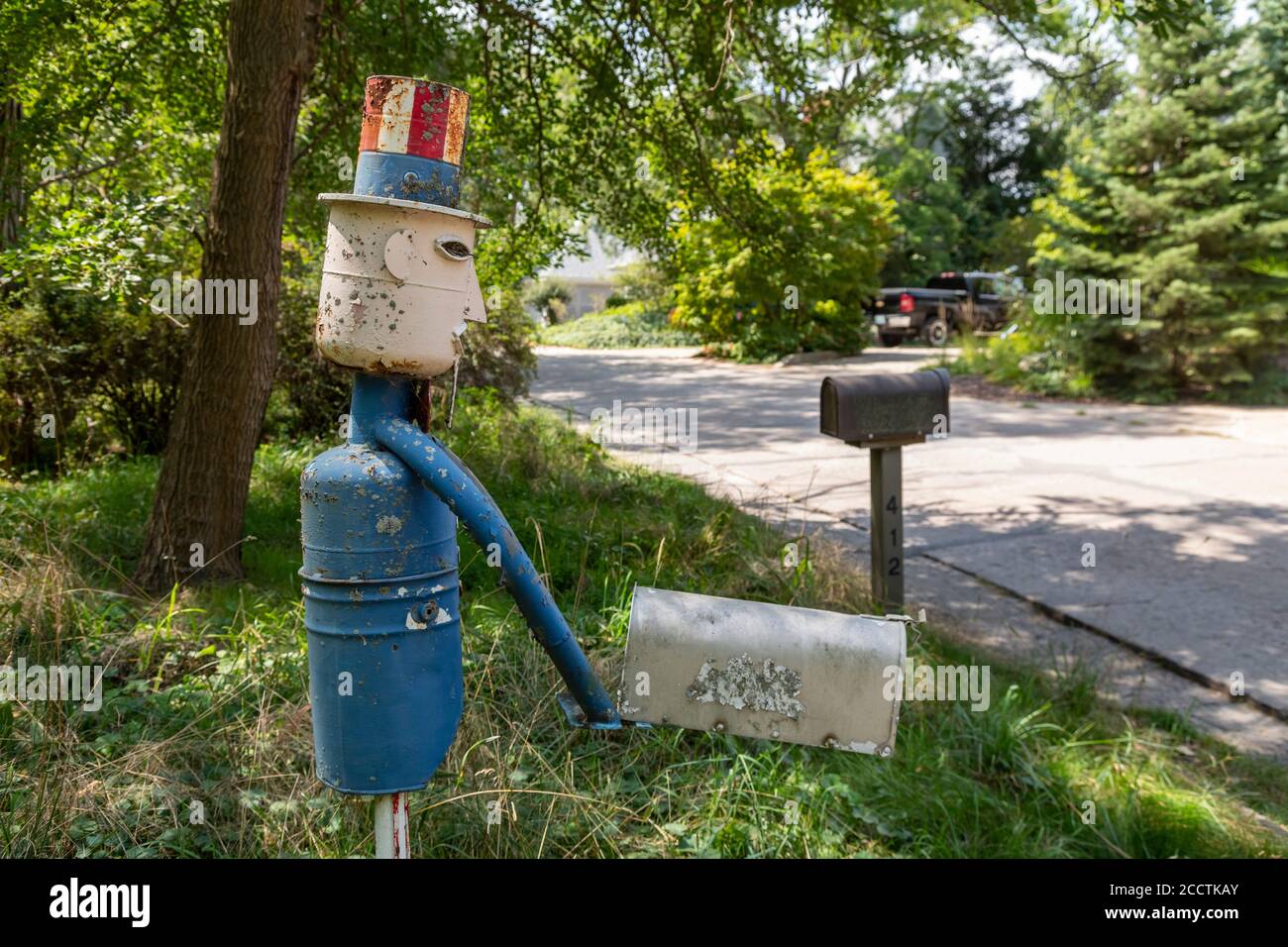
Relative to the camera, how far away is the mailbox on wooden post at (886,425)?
4281 mm

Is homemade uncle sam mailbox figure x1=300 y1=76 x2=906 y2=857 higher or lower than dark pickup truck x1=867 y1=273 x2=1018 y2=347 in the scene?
lower

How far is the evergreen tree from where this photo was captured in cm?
1227

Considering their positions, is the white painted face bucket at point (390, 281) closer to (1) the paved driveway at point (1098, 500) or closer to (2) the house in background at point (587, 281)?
(1) the paved driveway at point (1098, 500)

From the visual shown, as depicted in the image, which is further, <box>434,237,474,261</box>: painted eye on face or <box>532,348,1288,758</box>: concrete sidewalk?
<box>532,348,1288,758</box>: concrete sidewalk

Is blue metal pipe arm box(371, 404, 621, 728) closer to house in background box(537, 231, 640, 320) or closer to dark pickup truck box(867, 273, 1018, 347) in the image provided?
dark pickup truck box(867, 273, 1018, 347)

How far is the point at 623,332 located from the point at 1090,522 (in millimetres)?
23656

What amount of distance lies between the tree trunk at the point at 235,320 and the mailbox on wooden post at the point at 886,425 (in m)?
2.33

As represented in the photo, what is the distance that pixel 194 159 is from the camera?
6246mm

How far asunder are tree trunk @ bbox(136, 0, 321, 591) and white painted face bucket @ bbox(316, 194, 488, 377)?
8.38ft

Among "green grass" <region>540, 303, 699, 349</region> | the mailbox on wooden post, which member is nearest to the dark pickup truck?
"green grass" <region>540, 303, 699, 349</region>

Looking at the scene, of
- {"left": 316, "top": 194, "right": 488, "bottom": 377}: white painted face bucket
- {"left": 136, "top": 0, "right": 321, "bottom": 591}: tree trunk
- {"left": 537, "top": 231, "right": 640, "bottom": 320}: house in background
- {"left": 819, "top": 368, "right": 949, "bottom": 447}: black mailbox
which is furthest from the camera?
{"left": 537, "top": 231, "right": 640, "bottom": 320}: house in background

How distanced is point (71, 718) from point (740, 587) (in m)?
2.49

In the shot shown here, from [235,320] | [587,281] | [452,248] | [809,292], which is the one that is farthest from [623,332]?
[452,248]
